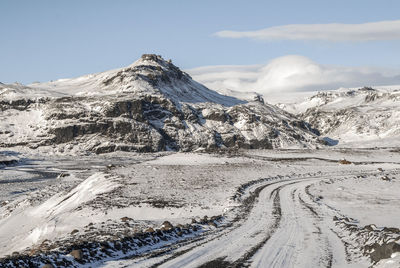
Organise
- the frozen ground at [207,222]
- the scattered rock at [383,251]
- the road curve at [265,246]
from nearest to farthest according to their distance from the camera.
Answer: the scattered rock at [383,251]
the road curve at [265,246]
the frozen ground at [207,222]

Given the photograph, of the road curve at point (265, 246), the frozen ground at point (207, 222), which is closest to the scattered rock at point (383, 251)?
the frozen ground at point (207, 222)

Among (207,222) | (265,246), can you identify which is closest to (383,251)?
(265,246)

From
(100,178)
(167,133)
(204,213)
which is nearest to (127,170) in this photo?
(100,178)

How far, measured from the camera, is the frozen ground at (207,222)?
551 inches

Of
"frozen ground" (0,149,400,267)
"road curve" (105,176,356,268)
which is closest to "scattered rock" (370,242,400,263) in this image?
"frozen ground" (0,149,400,267)

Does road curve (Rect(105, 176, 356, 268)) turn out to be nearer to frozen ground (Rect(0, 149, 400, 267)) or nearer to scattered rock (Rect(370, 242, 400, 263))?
frozen ground (Rect(0, 149, 400, 267))

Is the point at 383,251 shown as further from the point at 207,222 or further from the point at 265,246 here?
the point at 207,222

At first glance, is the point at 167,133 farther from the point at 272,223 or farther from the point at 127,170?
the point at 272,223

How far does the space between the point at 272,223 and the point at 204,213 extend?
23.6 ft

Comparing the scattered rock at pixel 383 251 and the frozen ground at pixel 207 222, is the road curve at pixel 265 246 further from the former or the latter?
the scattered rock at pixel 383 251

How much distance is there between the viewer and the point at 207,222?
22281mm

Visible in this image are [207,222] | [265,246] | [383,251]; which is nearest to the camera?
[383,251]

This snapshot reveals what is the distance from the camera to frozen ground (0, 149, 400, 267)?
45.9ft

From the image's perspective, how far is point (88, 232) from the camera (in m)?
22.1
